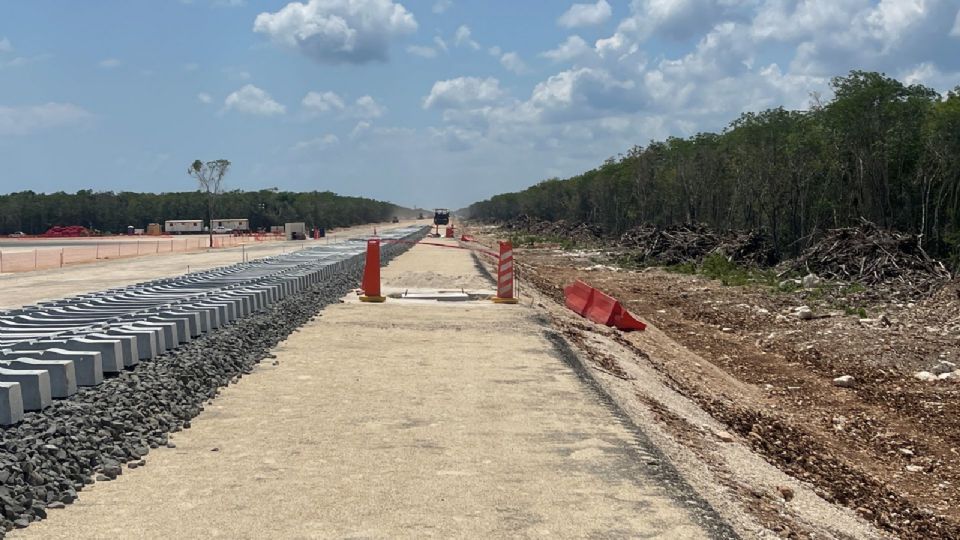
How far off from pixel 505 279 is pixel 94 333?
11249 millimetres

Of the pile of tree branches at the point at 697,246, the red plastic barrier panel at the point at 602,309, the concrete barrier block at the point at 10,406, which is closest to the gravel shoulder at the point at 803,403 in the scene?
the red plastic barrier panel at the point at 602,309

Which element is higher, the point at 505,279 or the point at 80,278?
the point at 505,279

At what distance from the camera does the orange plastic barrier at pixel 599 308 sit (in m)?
19.4

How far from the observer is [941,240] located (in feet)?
85.9

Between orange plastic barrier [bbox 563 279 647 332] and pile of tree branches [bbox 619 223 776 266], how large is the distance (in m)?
13.3

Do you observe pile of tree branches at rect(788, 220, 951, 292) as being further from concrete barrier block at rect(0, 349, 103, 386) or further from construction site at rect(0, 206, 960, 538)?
concrete barrier block at rect(0, 349, 103, 386)

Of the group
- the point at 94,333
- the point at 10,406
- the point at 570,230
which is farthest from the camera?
the point at 570,230

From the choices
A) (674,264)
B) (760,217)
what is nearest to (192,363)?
(674,264)

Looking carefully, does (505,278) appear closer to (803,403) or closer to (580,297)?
(580,297)

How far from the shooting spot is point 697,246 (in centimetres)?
3856

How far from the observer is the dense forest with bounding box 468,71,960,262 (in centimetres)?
2630

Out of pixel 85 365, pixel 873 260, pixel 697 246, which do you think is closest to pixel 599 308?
pixel 873 260

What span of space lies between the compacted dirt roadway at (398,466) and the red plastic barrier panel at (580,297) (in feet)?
30.7

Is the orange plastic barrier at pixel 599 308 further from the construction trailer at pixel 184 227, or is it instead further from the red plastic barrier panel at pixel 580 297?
the construction trailer at pixel 184 227
